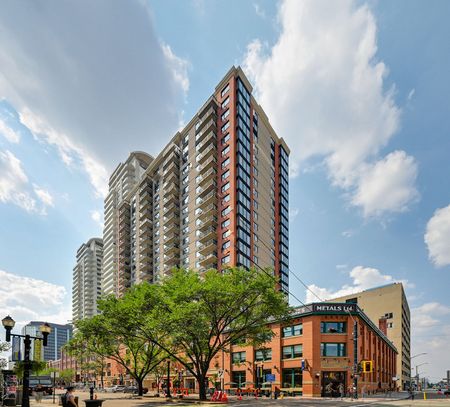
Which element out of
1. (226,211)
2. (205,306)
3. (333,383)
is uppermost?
(226,211)

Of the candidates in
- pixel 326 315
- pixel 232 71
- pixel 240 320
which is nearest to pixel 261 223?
pixel 232 71

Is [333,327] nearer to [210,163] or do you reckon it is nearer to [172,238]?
[210,163]

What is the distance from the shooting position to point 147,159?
155250 millimetres

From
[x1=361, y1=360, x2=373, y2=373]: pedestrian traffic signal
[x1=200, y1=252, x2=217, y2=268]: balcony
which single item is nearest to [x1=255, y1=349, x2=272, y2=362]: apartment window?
[x1=361, y1=360, x2=373, y2=373]: pedestrian traffic signal

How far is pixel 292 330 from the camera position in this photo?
5094cm

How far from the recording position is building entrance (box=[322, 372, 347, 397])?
151ft

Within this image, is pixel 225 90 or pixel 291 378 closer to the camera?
pixel 291 378

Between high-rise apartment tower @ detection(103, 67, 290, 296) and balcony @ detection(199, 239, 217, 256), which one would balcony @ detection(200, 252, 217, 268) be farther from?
balcony @ detection(199, 239, 217, 256)

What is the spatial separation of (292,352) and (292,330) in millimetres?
2687

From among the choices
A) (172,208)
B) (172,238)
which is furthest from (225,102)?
(172,238)

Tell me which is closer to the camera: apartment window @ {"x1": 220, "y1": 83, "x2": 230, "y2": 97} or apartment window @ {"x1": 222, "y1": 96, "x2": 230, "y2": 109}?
apartment window @ {"x1": 222, "y1": 96, "x2": 230, "y2": 109}

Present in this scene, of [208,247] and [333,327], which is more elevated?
[208,247]

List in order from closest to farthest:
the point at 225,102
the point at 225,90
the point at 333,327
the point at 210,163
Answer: the point at 333,327 < the point at 210,163 < the point at 225,102 < the point at 225,90

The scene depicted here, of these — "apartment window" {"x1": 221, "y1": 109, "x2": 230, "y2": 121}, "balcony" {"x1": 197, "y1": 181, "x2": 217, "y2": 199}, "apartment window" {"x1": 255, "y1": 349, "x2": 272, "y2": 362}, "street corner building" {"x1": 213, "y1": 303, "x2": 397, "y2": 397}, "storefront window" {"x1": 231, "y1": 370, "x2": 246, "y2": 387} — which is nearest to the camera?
"street corner building" {"x1": 213, "y1": 303, "x2": 397, "y2": 397}
